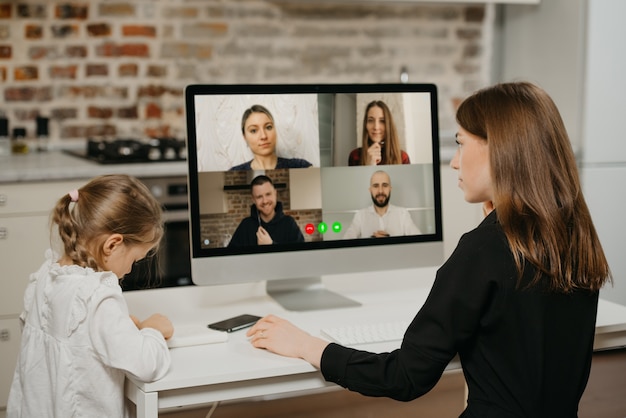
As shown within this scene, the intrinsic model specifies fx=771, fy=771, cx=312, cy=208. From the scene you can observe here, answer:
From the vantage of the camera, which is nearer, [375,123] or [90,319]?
[90,319]

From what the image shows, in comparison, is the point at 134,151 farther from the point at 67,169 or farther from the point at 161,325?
the point at 161,325

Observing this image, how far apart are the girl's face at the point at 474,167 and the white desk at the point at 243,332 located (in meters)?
0.34

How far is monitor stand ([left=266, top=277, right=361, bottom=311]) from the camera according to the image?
6.16 ft

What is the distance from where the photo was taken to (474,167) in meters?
1.44

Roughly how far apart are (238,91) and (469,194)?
650 millimetres

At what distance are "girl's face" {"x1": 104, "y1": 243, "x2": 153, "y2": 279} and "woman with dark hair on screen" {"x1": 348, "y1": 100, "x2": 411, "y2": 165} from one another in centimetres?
58

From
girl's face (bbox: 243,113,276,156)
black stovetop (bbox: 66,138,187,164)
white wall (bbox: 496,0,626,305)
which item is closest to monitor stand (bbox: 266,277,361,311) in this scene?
girl's face (bbox: 243,113,276,156)

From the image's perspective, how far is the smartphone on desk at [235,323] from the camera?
1.68 meters

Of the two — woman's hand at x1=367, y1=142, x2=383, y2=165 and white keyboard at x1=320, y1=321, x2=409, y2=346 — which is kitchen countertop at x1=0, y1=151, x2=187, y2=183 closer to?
woman's hand at x1=367, y1=142, x2=383, y2=165

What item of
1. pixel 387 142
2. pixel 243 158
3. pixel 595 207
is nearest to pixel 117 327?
pixel 243 158

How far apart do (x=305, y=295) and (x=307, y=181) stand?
0.31 metres

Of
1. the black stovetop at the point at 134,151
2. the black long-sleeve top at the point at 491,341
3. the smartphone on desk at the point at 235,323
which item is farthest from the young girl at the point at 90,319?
the black stovetop at the point at 134,151

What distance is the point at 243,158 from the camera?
1.82 m

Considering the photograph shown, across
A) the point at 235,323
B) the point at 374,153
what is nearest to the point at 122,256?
the point at 235,323
